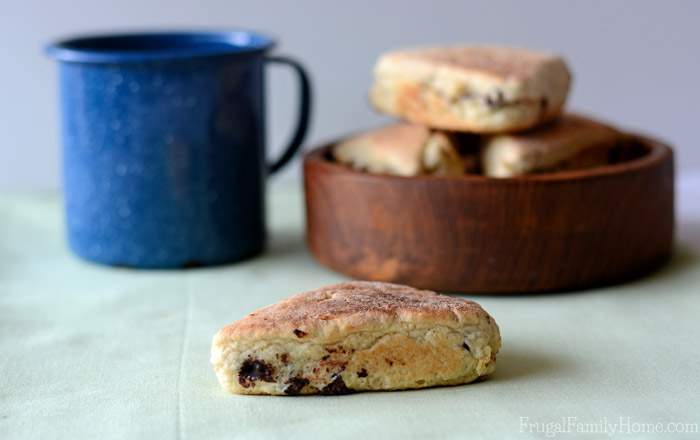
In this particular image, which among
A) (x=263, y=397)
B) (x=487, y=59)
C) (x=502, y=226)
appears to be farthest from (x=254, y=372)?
(x=487, y=59)

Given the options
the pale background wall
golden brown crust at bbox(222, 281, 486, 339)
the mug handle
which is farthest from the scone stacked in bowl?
the pale background wall

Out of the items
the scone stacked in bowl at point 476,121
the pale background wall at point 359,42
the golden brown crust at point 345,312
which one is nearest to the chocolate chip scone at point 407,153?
the scone stacked in bowl at point 476,121

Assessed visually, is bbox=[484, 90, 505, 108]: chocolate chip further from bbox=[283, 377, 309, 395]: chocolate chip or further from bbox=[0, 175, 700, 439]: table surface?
bbox=[283, 377, 309, 395]: chocolate chip

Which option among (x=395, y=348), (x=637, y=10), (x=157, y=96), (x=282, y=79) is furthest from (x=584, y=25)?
(x=395, y=348)

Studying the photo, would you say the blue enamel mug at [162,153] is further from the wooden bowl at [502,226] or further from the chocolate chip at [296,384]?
the chocolate chip at [296,384]

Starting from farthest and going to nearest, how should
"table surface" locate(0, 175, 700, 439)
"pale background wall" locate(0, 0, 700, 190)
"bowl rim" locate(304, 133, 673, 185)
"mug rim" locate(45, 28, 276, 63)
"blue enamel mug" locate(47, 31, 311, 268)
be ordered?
"pale background wall" locate(0, 0, 700, 190), "mug rim" locate(45, 28, 276, 63), "blue enamel mug" locate(47, 31, 311, 268), "bowl rim" locate(304, 133, 673, 185), "table surface" locate(0, 175, 700, 439)
